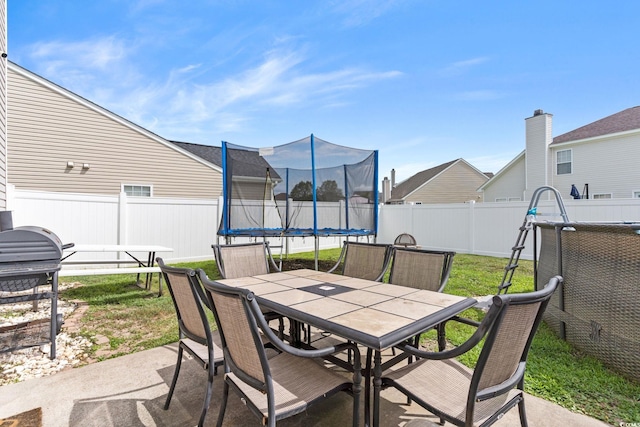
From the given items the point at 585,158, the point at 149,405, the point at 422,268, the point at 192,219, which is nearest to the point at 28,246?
the point at 149,405

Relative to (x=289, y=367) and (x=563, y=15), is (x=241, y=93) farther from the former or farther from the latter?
(x=289, y=367)

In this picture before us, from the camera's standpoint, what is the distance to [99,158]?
945 centimetres

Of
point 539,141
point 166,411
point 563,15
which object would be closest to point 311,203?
point 166,411

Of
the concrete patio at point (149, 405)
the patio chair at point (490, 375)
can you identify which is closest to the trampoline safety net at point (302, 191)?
the concrete patio at point (149, 405)

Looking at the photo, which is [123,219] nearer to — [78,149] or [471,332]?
[78,149]

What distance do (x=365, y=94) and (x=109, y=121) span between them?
8.28 meters

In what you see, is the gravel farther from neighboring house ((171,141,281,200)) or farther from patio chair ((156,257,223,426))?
neighboring house ((171,141,281,200))

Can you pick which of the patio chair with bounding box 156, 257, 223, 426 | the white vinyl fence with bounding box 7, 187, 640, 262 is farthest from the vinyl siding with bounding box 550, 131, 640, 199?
the patio chair with bounding box 156, 257, 223, 426

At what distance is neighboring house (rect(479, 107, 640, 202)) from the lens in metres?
11.9

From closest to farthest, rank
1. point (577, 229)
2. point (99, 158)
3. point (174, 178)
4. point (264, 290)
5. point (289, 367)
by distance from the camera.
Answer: point (289, 367)
point (264, 290)
point (577, 229)
point (99, 158)
point (174, 178)

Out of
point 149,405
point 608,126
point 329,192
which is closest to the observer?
point 149,405

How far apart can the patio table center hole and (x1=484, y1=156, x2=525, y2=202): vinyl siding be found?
15.8 meters

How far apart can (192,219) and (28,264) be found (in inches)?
210

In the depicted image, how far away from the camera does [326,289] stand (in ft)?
7.89
